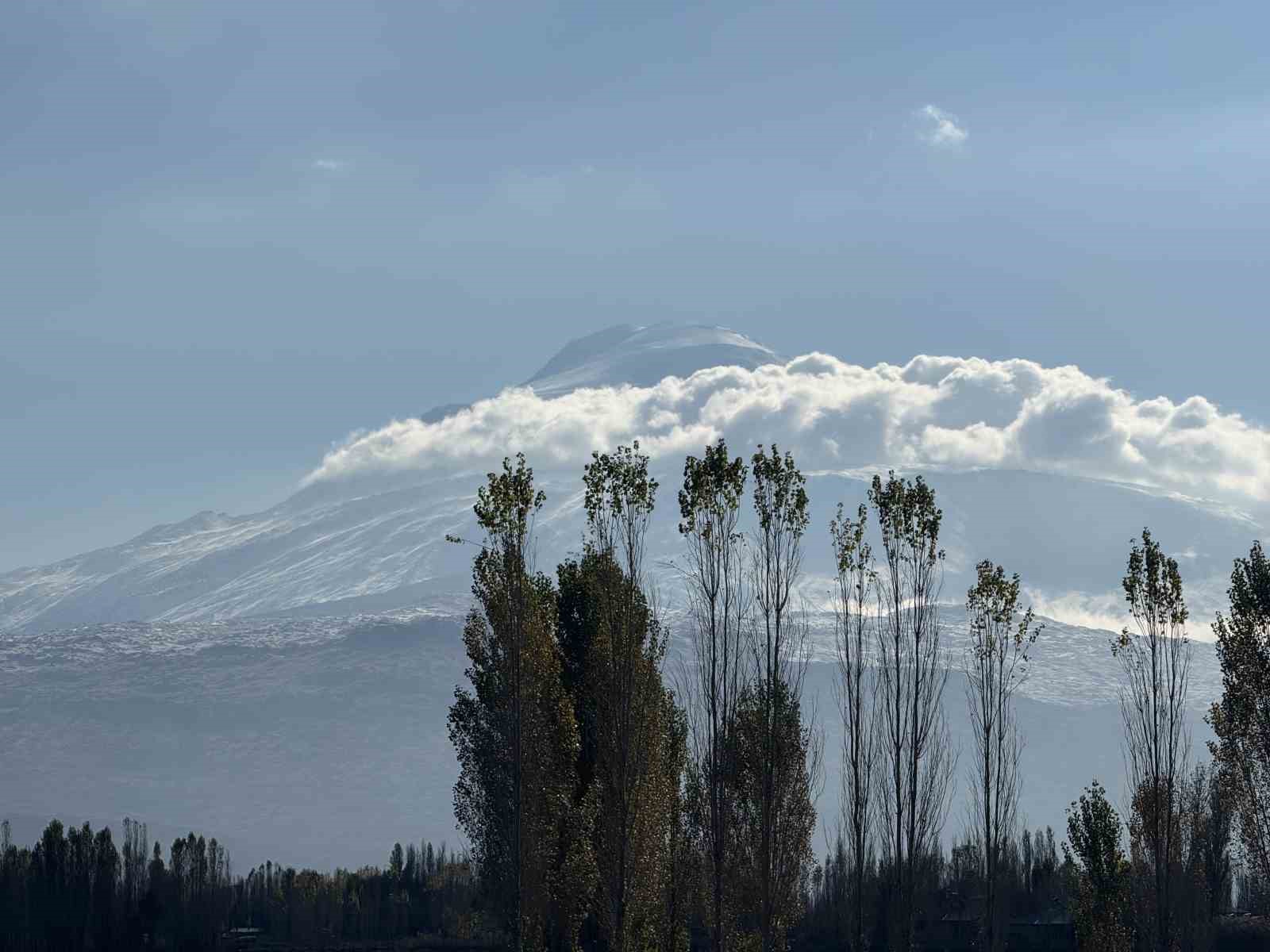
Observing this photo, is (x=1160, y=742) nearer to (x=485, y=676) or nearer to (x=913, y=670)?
(x=913, y=670)

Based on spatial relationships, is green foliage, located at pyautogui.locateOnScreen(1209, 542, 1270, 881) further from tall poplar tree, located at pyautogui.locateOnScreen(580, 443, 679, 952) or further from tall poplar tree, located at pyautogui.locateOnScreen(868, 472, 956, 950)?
tall poplar tree, located at pyautogui.locateOnScreen(580, 443, 679, 952)

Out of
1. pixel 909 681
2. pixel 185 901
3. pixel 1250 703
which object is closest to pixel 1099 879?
pixel 909 681

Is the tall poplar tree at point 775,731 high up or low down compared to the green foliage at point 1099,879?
up

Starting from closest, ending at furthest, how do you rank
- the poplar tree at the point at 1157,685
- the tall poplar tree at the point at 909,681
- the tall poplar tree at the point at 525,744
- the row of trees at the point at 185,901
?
1. the tall poplar tree at the point at 525,744
2. the tall poplar tree at the point at 909,681
3. the poplar tree at the point at 1157,685
4. the row of trees at the point at 185,901

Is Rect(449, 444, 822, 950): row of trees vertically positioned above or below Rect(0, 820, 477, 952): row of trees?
above

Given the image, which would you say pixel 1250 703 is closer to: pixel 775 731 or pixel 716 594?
pixel 775 731

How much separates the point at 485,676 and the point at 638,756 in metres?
9.60

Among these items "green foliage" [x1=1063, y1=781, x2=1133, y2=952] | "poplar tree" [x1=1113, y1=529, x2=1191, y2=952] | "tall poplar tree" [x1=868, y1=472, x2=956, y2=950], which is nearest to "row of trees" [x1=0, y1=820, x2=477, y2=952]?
"green foliage" [x1=1063, y1=781, x2=1133, y2=952]

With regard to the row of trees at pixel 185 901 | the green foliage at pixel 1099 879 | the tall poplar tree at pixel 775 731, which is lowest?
the row of trees at pixel 185 901

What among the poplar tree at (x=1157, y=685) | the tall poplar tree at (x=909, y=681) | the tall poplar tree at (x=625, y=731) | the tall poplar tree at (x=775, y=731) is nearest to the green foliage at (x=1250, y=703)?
the poplar tree at (x=1157, y=685)

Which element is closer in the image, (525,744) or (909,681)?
(525,744)

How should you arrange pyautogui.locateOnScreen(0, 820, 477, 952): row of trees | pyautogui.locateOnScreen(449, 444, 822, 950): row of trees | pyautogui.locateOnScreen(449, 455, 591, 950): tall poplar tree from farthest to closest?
1. pyautogui.locateOnScreen(0, 820, 477, 952): row of trees
2. pyautogui.locateOnScreen(449, 455, 591, 950): tall poplar tree
3. pyautogui.locateOnScreen(449, 444, 822, 950): row of trees

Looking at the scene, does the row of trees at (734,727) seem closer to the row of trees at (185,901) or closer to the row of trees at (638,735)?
the row of trees at (638,735)

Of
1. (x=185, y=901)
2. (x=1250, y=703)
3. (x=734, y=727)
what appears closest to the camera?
(x=1250, y=703)
